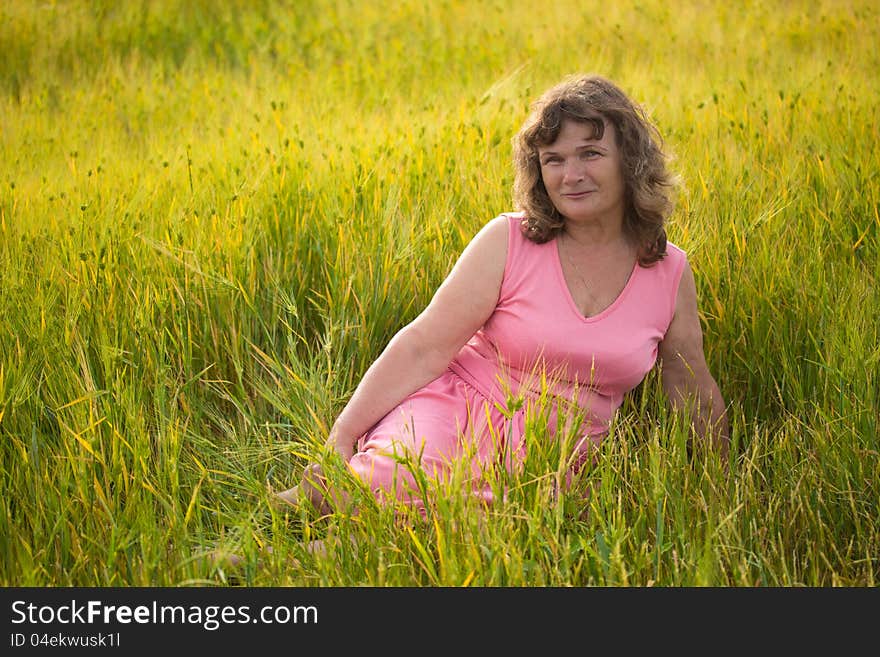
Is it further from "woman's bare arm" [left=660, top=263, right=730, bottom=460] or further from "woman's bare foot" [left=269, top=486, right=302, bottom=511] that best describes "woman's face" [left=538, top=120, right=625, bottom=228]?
"woman's bare foot" [left=269, top=486, right=302, bottom=511]

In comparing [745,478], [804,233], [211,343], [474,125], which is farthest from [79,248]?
[804,233]

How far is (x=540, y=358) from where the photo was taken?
2.58m

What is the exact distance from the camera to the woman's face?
2.58 m

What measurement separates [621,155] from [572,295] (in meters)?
0.41

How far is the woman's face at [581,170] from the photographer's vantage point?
8.47 feet

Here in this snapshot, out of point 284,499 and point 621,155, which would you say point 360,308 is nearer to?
point 284,499

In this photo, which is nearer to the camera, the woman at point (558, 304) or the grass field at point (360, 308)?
the grass field at point (360, 308)

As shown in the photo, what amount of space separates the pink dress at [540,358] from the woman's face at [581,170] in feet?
0.48

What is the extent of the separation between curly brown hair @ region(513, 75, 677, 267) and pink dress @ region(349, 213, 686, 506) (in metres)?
0.06

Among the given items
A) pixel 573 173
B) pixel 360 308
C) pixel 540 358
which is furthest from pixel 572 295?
pixel 360 308

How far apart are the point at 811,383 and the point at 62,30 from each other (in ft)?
18.0

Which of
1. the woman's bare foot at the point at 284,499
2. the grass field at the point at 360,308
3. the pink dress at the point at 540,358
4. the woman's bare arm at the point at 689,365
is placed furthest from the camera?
the woman's bare arm at the point at 689,365

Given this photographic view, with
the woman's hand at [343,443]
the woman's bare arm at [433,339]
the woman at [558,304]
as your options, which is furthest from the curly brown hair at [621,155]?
the woman's hand at [343,443]

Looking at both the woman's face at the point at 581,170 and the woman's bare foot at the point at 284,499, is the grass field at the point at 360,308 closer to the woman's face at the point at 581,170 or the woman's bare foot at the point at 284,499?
the woman's bare foot at the point at 284,499
